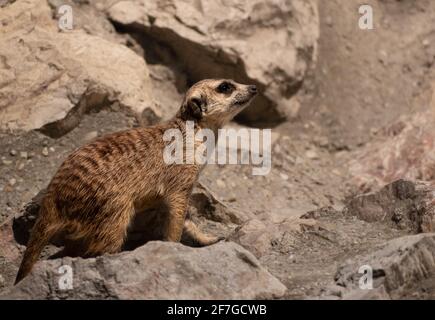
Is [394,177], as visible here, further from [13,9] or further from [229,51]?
[13,9]

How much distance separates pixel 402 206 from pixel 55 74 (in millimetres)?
2517

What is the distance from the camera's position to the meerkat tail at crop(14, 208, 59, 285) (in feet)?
13.6

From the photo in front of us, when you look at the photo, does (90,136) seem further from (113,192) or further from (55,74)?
(113,192)

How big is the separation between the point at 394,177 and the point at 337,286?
2644mm

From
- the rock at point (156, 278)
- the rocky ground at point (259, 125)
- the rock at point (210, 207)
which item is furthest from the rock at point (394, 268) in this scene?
the rock at point (210, 207)

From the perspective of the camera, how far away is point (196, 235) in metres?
4.83

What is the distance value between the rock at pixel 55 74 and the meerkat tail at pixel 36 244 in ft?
4.55

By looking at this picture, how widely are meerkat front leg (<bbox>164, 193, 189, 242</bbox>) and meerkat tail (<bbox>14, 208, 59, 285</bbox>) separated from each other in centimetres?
65

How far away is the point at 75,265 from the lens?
3.66 m

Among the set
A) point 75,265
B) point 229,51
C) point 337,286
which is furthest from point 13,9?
point 337,286

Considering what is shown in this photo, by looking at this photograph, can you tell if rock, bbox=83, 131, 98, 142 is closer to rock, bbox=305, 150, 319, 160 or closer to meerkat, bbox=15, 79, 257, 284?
meerkat, bbox=15, 79, 257, 284

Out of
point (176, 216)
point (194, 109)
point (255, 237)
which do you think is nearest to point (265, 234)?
point (255, 237)

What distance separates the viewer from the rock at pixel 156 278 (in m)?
3.57

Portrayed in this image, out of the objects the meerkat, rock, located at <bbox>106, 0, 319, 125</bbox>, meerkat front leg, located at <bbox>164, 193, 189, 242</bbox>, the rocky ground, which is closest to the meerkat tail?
the meerkat
